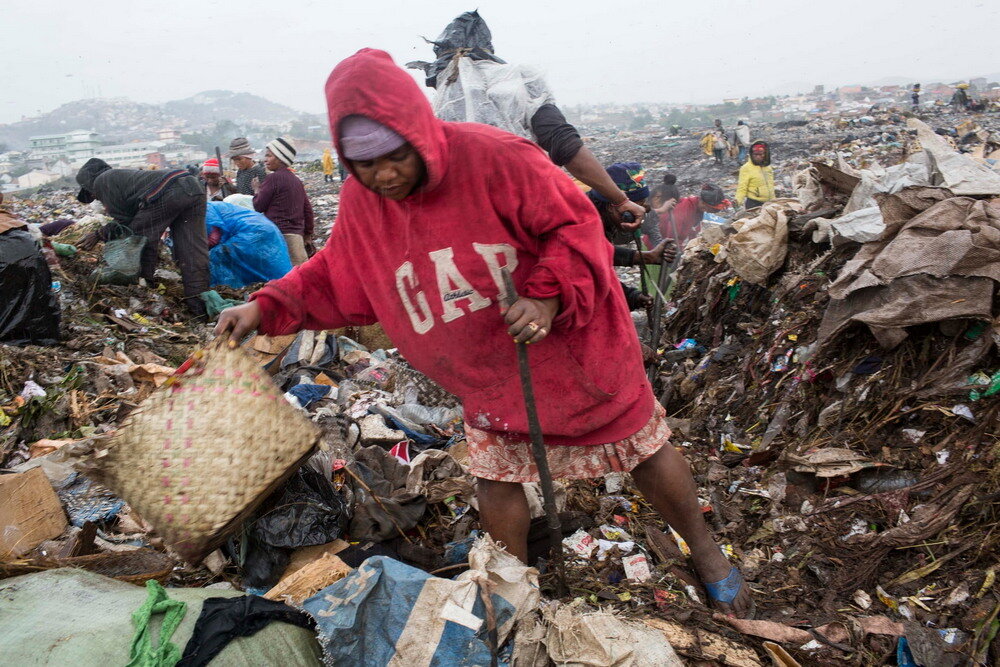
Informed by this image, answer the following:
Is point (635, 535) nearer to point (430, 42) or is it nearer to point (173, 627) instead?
point (173, 627)

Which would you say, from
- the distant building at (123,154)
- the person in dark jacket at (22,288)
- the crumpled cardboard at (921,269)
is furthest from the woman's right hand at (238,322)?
the distant building at (123,154)

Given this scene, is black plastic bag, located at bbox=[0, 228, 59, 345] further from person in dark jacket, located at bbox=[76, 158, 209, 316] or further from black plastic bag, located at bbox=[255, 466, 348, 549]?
black plastic bag, located at bbox=[255, 466, 348, 549]

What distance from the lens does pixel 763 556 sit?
8.07 ft

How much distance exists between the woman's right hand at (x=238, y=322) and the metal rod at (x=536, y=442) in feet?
2.63

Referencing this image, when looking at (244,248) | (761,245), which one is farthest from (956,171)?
(244,248)

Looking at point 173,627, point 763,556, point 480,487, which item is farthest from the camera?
point 763,556

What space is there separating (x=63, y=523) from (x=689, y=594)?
2.39 metres

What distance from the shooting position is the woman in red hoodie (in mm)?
1548

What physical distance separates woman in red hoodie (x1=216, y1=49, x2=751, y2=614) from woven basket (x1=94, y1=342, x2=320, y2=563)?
0.57 ft

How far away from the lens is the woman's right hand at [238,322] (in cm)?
189

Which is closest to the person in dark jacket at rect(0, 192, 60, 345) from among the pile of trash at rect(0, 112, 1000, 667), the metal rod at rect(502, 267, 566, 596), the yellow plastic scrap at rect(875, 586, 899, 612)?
the pile of trash at rect(0, 112, 1000, 667)

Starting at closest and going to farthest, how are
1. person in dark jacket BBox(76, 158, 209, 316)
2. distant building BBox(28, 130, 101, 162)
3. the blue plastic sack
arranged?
1. person in dark jacket BBox(76, 158, 209, 316)
2. the blue plastic sack
3. distant building BBox(28, 130, 101, 162)

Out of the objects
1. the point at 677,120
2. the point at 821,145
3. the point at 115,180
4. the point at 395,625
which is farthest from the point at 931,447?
the point at 677,120

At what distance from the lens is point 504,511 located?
1980mm
